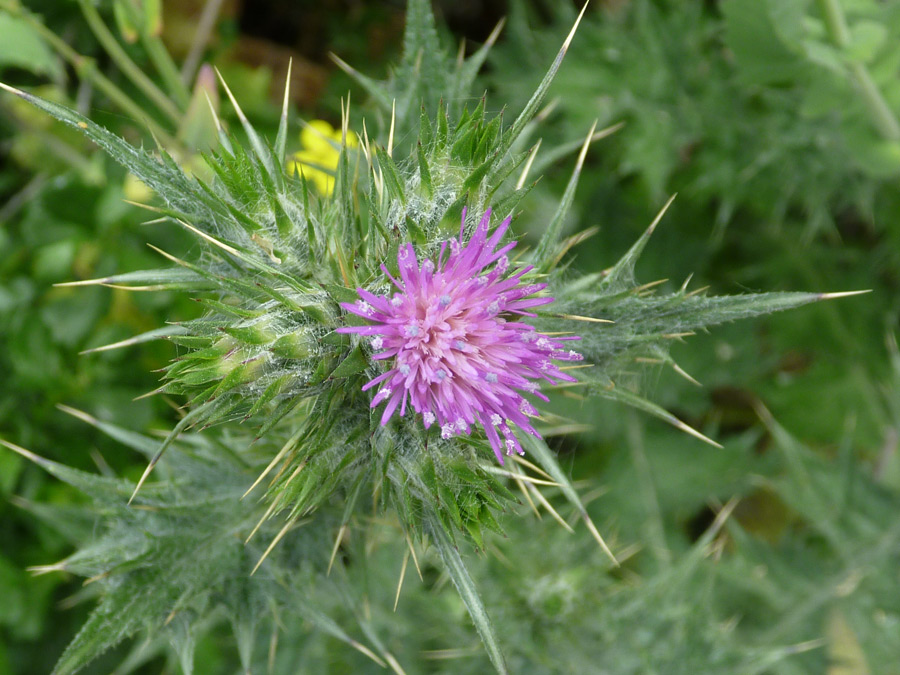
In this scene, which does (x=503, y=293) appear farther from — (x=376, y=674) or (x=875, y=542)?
(x=875, y=542)

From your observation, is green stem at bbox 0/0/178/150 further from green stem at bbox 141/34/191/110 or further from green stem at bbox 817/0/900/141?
green stem at bbox 817/0/900/141

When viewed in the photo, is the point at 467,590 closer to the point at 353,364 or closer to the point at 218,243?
the point at 353,364

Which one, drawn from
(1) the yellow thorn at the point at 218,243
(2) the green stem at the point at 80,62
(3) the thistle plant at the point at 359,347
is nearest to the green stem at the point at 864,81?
(3) the thistle plant at the point at 359,347

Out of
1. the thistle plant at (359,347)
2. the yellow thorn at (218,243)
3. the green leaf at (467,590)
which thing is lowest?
the green leaf at (467,590)

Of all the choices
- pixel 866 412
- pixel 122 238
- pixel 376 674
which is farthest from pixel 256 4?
pixel 866 412

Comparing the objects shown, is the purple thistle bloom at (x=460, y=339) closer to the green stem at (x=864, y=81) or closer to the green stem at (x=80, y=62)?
the green stem at (x=80, y=62)

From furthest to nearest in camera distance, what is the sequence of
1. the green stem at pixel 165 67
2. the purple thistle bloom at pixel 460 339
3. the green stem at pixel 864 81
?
the green stem at pixel 165 67 → the green stem at pixel 864 81 → the purple thistle bloom at pixel 460 339

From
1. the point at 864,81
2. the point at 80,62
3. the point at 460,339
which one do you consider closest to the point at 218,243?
the point at 460,339

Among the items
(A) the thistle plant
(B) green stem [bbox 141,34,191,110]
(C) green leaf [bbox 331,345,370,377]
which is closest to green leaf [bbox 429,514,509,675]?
(A) the thistle plant
